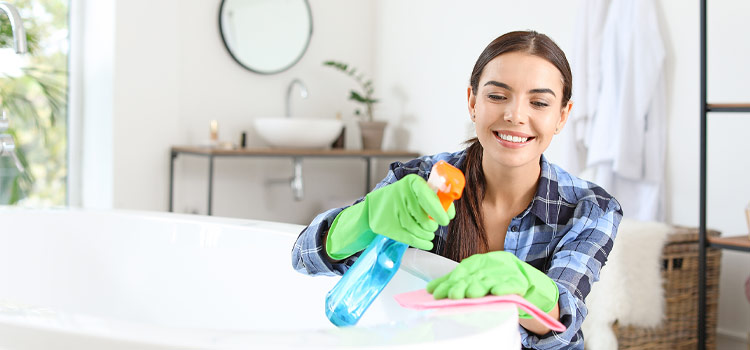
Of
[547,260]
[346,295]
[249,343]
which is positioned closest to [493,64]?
[547,260]

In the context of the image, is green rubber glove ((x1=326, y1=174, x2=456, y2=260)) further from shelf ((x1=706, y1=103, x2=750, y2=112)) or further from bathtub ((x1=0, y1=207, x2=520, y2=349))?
shelf ((x1=706, y1=103, x2=750, y2=112))

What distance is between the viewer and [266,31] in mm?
3723

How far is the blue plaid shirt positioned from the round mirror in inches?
95.5

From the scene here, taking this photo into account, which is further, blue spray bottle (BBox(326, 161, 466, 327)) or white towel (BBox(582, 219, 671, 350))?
white towel (BBox(582, 219, 671, 350))

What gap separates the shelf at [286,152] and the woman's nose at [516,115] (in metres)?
2.19

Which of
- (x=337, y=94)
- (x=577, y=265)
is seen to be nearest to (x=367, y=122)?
(x=337, y=94)

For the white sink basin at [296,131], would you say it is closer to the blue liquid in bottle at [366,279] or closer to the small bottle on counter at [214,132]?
the small bottle on counter at [214,132]

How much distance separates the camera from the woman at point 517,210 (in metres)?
1.00

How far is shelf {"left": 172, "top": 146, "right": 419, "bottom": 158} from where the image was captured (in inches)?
127

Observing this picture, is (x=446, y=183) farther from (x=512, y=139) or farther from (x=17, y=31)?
(x=17, y=31)

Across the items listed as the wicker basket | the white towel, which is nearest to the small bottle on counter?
the white towel

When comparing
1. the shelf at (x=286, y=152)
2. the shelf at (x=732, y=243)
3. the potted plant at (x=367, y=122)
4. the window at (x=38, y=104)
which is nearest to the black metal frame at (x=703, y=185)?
the shelf at (x=732, y=243)

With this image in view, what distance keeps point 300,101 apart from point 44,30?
1.27m

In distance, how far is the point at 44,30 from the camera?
10.3 feet
